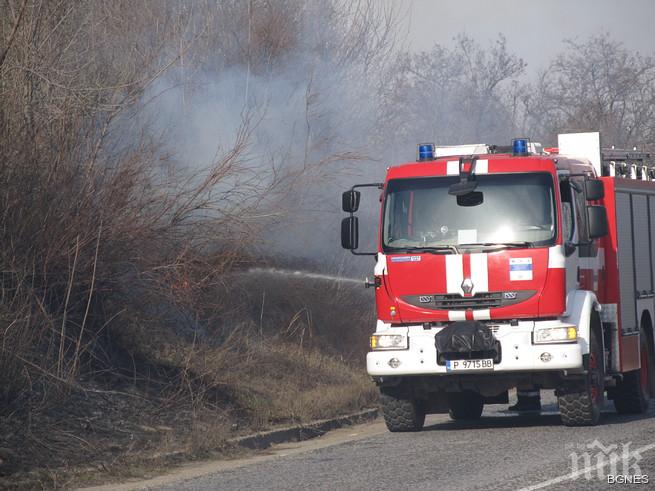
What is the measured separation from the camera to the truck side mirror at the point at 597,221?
41.5ft

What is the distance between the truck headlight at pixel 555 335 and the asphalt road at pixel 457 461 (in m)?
0.99

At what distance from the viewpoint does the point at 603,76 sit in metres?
47.0

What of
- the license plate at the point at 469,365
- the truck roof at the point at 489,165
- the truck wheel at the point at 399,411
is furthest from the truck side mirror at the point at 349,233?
the license plate at the point at 469,365

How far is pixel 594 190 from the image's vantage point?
12523 mm

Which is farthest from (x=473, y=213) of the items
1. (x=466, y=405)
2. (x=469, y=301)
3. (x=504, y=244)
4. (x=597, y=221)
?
(x=466, y=405)

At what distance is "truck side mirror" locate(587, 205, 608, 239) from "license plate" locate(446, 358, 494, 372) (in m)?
1.93

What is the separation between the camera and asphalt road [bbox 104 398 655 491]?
925 centimetres

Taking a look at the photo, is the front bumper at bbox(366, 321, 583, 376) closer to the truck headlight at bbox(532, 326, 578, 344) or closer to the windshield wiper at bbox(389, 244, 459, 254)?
the truck headlight at bbox(532, 326, 578, 344)

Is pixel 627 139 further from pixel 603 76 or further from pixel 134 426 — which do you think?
pixel 134 426

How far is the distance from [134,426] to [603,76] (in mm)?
38549

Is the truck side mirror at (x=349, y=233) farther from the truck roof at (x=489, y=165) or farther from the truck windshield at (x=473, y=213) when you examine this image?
the truck roof at (x=489, y=165)

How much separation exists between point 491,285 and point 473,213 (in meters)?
0.86

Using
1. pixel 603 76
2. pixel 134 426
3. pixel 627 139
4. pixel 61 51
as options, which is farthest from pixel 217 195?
pixel 603 76

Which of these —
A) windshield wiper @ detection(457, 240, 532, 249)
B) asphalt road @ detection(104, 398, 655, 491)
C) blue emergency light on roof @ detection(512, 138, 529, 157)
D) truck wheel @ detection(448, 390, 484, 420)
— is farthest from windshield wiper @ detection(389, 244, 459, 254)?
truck wheel @ detection(448, 390, 484, 420)
